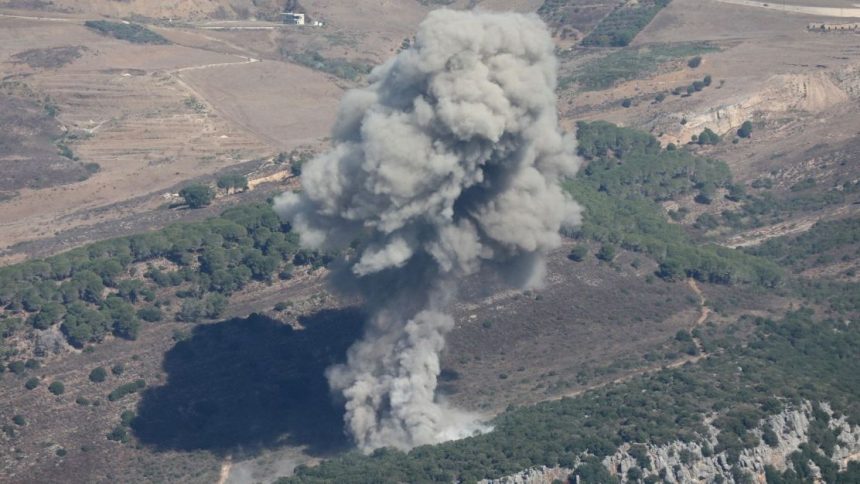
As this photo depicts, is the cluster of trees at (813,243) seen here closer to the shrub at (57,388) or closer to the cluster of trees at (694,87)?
the cluster of trees at (694,87)

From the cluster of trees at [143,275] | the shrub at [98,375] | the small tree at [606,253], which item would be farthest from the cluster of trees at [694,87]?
the shrub at [98,375]

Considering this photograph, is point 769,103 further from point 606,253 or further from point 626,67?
point 606,253

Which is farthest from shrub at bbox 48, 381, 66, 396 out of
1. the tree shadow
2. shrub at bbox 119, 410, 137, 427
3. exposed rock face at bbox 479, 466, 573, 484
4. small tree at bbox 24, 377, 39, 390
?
exposed rock face at bbox 479, 466, 573, 484

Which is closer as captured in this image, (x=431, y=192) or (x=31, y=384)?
(x=431, y=192)

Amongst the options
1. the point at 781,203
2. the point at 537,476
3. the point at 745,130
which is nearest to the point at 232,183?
the point at 781,203

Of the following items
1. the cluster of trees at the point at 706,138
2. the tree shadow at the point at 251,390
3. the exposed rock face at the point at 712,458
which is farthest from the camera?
the cluster of trees at the point at 706,138

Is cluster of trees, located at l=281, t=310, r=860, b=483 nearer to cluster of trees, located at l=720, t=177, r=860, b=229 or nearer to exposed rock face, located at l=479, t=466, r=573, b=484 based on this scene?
exposed rock face, located at l=479, t=466, r=573, b=484
